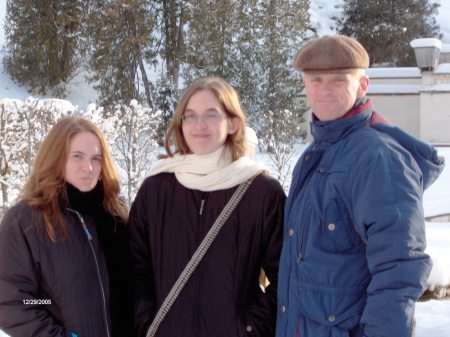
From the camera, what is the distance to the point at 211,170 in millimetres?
2557

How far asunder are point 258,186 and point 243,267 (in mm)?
338

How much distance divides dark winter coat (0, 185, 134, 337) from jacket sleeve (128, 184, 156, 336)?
49 millimetres

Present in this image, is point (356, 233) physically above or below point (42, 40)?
below

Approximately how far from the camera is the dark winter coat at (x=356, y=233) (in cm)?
185

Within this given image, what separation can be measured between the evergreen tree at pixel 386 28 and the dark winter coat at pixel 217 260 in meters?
31.9

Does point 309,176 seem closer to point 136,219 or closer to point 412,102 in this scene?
point 136,219

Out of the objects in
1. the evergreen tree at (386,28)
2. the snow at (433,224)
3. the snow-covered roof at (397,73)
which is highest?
the evergreen tree at (386,28)

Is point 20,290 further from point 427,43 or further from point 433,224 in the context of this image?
point 427,43

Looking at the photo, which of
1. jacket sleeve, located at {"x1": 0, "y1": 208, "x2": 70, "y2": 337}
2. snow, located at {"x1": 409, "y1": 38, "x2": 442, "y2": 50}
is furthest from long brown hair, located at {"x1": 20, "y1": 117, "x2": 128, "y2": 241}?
snow, located at {"x1": 409, "y1": 38, "x2": 442, "y2": 50}

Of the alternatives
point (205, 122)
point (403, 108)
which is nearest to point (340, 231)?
point (205, 122)

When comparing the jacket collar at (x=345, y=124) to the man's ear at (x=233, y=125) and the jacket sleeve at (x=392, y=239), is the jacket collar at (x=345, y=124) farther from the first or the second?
the man's ear at (x=233, y=125)

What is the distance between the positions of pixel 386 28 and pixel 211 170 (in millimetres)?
32646

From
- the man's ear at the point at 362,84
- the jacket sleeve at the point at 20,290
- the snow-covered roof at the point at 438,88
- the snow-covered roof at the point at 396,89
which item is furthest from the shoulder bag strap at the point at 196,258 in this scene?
the snow-covered roof at the point at 396,89

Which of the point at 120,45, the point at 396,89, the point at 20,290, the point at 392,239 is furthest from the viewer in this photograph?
the point at 120,45
